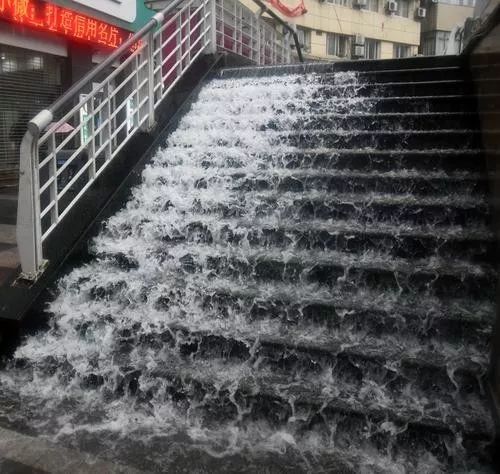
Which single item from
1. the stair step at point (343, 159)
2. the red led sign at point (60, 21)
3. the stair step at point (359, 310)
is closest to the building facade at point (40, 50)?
the red led sign at point (60, 21)

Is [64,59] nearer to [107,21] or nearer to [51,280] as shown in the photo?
[107,21]

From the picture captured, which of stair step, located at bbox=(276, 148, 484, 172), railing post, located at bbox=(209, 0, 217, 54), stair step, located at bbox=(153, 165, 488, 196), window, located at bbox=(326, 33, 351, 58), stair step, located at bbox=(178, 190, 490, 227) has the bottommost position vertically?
stair step, located at bbox=(178, 190, 490, 227)

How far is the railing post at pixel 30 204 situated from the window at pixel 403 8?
3235 centimetres

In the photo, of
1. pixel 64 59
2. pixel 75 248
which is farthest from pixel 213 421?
pixel 64 59

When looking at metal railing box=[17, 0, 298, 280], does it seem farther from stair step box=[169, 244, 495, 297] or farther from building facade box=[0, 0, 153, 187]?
stair step box=[169, 244, 495, 297]

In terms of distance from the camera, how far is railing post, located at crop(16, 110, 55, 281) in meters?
3.70

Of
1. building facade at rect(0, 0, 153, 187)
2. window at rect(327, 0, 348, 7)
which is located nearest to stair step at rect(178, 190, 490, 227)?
building facade at rect(0, 0, 153, 187)

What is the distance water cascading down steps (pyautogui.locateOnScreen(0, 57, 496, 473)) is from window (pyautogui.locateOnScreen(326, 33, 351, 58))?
2511 centimetres

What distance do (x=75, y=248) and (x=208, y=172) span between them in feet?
5.50

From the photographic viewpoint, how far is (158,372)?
321cm

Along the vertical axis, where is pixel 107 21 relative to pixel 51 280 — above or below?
above

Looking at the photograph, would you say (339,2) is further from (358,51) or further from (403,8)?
(403,8)

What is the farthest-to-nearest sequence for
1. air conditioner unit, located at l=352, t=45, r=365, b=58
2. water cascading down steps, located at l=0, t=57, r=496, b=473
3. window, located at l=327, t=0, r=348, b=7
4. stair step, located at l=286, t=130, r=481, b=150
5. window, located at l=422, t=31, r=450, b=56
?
window, located at l=422, t=31, r=450, b=56, air conditioner unit, located at l=352, t=45, r=365, b=58, window, located at l=327, t=0, r=348, b=7, stair step, located at l=286, t=130, r=481, b=150, water cascading down steps, located at l=0, t=57, r=496, b=473

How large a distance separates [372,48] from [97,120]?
2421 cm
